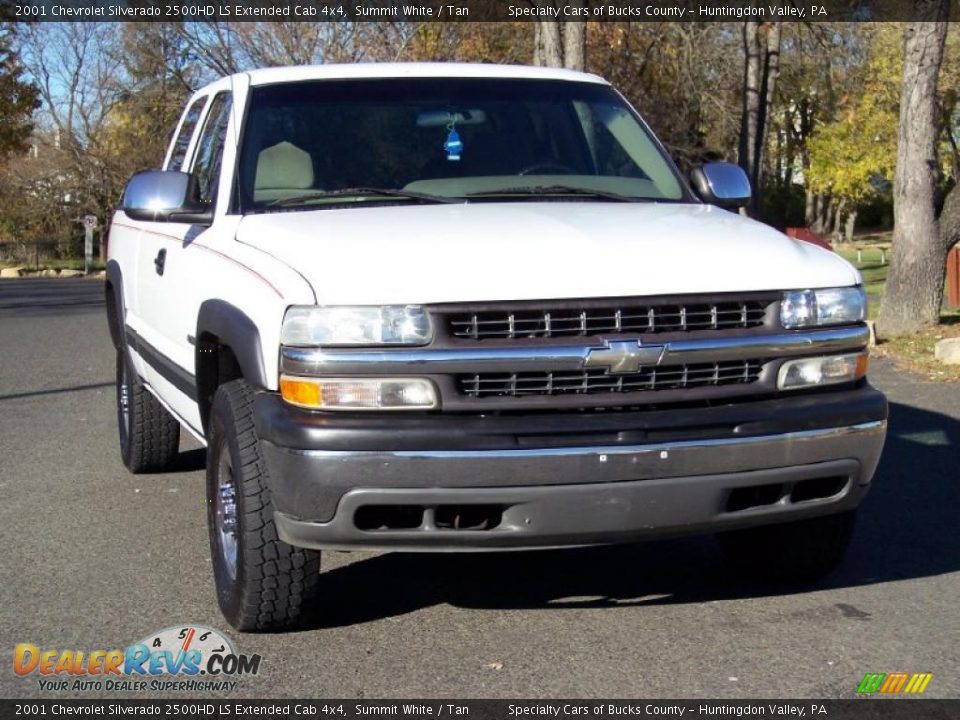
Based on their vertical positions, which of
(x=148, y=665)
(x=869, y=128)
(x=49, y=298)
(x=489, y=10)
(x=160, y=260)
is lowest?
(x=49, y=298)

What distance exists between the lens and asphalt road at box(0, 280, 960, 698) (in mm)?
4340

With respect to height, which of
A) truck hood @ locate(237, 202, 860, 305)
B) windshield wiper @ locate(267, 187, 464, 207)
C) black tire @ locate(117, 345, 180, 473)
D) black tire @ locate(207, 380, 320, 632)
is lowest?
black tire @ locate(117, 345, 180, 473)

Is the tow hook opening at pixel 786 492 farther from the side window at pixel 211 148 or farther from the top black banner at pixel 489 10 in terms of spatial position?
the top black banner at pixel 489 10

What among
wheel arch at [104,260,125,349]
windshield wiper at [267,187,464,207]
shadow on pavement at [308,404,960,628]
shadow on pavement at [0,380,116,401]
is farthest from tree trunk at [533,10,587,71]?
windshield wiper at [267,187,464,207]

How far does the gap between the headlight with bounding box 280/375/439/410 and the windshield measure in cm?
125

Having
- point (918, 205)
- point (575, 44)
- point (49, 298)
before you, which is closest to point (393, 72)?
point (918, 205)

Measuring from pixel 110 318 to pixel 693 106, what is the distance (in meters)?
24.3

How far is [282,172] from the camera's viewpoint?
217 inches

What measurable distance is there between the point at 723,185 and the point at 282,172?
6.07 ft

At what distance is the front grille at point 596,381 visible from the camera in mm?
4285

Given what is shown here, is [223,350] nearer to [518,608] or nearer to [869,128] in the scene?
[518,608]

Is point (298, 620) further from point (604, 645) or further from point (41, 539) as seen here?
point (41, 539)

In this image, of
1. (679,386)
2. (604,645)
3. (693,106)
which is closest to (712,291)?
(679,386)

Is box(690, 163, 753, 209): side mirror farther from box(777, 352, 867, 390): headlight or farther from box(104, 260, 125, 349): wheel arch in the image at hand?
box(104, 260, 125, 349): wheel arch
